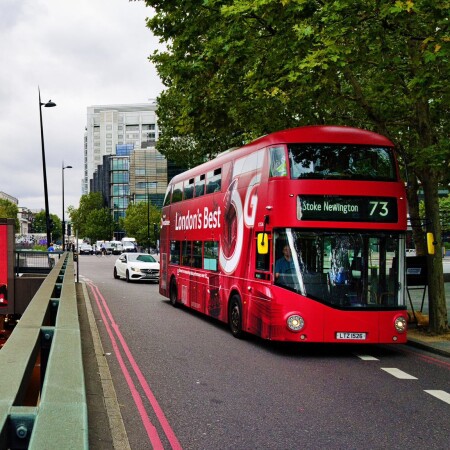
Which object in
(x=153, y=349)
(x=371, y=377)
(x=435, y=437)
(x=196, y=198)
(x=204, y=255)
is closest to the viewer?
(x=435, y=437)

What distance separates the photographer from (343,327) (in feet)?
31.7

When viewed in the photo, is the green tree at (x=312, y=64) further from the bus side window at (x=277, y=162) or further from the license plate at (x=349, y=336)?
the license plate at (x=349, y=336)

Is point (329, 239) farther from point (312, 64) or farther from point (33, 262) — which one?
point (33, 262)

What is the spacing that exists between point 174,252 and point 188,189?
7.78ft

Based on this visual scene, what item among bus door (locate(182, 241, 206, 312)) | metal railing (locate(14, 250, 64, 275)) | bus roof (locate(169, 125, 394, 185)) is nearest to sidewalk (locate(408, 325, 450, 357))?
bus roof (locate(169, 125, 394, 185))

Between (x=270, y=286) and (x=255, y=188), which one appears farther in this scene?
(x=255, y=188)

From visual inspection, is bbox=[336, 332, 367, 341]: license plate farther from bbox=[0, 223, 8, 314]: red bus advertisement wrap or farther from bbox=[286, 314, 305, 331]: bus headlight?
bbox=[0, 223, 8, 314]: red bus advertisement wrap

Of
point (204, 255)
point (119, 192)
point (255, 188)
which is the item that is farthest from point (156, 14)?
point (119, 192)

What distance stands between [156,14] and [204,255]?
18.3 ft

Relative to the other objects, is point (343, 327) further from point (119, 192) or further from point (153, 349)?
point (119, 192)

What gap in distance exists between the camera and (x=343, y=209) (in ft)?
32.2

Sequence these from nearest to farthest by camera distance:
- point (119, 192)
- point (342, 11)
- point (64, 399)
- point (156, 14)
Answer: point (64, 399) < point (342, 11) < point (156, 14) < point (119, 192)

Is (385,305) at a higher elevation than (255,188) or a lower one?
lower

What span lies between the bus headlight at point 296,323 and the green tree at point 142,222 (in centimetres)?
8304
